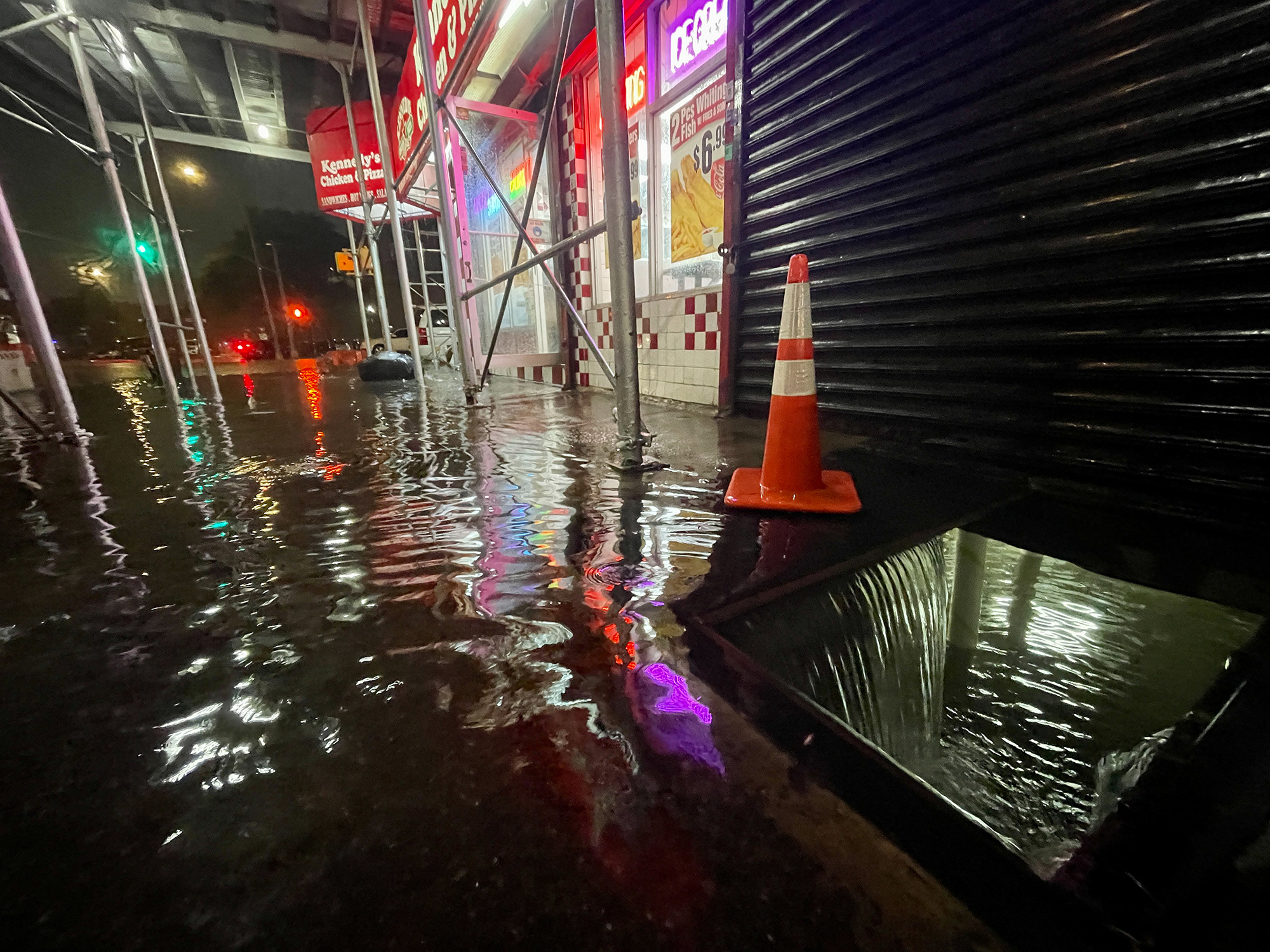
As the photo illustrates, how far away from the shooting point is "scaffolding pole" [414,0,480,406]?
3.51 meters

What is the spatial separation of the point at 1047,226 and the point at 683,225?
2489 mm

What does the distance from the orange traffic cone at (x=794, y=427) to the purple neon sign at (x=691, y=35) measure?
2507mm

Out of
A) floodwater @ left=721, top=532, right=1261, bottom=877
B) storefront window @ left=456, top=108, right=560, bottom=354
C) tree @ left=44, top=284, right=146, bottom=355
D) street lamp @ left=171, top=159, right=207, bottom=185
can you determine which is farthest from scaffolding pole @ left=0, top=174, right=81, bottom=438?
street lamp @ left=171, top=159, right=207, bottom=185

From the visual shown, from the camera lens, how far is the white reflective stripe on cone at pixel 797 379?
156 cm

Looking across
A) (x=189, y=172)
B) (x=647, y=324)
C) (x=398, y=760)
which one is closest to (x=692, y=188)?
(x=647, y=324)

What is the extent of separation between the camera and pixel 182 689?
0.78 m

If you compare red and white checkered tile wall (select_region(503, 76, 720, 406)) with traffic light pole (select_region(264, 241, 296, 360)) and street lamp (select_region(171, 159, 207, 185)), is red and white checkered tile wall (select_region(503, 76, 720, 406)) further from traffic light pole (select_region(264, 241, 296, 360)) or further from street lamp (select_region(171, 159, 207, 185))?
traffic light pole (select_region(264, 241, 296, 360))

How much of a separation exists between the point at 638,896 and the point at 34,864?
631 millimetres

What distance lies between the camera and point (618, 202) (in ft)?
5.68

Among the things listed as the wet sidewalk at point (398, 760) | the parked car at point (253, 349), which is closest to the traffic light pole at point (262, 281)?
the parked car at point (253, 349)

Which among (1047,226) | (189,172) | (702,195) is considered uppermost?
(189,172)

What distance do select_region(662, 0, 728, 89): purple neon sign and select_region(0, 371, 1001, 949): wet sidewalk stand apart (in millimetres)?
3341

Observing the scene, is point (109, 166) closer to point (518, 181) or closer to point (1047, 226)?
point (518, 181)

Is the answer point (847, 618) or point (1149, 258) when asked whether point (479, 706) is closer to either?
point (847, 618)
